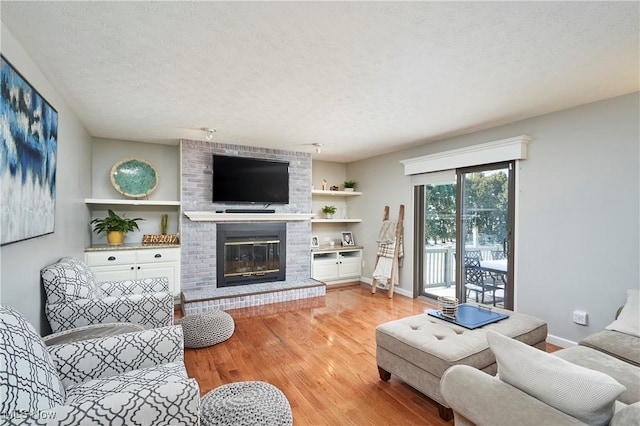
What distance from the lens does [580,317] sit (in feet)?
9.59

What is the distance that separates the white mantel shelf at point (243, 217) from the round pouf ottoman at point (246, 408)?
285 cm

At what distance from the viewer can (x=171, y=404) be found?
1175 millimetres

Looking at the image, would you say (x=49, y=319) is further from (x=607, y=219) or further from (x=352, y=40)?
(x=607, y=219)

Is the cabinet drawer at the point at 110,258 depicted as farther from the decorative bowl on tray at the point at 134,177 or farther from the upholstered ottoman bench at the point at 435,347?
the upholstered ottoman bench at the point at 435,347

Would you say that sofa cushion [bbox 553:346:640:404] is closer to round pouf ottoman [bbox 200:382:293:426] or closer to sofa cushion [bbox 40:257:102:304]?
round pouf ottoman [bbox 200:382:293:426]

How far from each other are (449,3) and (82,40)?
206 cm

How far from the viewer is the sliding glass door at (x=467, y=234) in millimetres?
3629

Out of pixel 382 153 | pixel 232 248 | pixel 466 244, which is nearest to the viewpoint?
pixel 466 244

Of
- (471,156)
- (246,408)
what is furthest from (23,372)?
(471,156)

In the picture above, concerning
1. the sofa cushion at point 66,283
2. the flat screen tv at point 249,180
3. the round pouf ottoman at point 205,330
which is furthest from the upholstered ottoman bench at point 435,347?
the flat screen tv at point 249,180

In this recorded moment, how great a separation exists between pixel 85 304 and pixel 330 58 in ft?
7.99

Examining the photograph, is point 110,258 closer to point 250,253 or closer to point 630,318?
point 250,253

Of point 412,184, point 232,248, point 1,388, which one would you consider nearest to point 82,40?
point 1,388

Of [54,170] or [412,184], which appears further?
[412,184]
